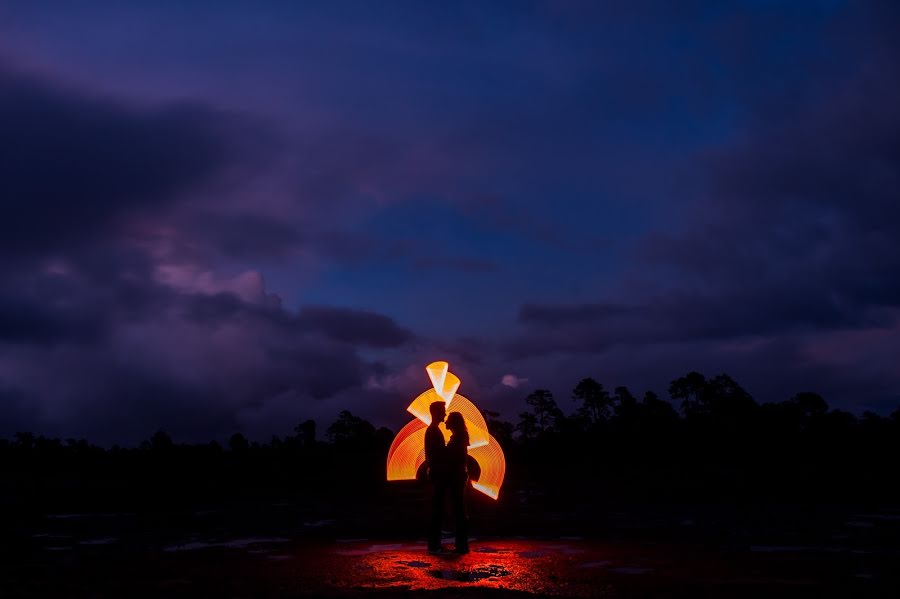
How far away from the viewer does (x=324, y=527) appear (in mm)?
16297

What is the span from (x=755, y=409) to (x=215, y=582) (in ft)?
202

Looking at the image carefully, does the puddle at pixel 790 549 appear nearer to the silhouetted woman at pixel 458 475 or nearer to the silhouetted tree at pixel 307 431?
the silhouetted woman at pixel 458 475

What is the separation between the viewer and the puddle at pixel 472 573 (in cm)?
888

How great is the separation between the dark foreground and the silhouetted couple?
40 cm

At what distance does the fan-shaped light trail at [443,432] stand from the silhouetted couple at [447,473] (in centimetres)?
195

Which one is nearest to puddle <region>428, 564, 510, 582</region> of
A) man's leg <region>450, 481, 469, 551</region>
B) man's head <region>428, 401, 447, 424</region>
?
man's leg <region>450, 481, 469, 551</region>

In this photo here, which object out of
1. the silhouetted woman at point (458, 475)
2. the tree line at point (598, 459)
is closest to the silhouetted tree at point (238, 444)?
the tree line at point (598, 459)

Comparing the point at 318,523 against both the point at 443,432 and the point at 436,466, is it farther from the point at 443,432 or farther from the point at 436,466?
the point at 436,466

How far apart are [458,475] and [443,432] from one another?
288 centimetres

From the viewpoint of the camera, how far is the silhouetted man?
11.3m

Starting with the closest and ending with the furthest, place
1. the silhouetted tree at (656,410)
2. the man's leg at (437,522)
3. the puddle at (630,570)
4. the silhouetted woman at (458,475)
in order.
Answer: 1. the puddle at (630,570)
2. the man's leg at (437,522)
3. the silhouetted woman at (458,475)
4. the silhouetted tree at (656,410)

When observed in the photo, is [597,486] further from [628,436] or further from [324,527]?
[628,436]

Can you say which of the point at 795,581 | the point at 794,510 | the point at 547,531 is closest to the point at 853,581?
the point at 795,581

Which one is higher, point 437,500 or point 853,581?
point 437,500
